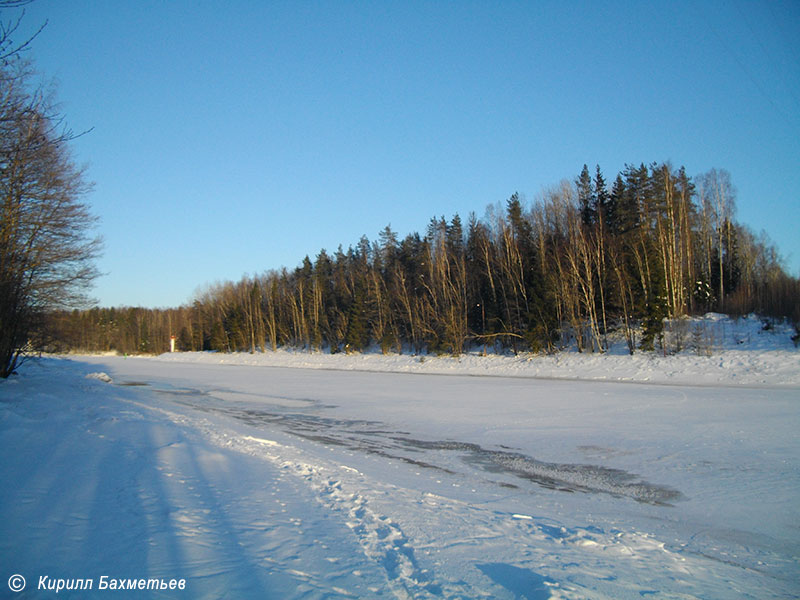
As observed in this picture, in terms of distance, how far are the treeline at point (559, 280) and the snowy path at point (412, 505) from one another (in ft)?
60.0

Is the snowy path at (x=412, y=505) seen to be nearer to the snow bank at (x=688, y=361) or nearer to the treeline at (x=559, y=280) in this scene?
the snow bank at (x=688, y=361)

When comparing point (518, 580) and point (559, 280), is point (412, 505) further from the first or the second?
point (559, 280)

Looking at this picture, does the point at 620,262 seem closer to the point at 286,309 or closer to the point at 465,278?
the point at 465,278

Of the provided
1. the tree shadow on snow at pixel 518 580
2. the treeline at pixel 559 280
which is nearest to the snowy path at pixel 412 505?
the tree shadow on snow at pixel 518 580

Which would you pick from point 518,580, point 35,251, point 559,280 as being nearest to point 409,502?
point 518,580

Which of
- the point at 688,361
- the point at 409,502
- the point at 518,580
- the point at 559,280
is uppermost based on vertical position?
the point at 559,280

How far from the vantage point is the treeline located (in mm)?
33875

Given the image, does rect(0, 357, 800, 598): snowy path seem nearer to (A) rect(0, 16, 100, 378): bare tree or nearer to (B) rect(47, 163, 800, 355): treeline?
(A) rect(0, 16, 100, 378): bare tree

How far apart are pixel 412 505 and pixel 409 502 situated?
14 centimetres

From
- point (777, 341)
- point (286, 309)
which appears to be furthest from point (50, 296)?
point (286, 309)

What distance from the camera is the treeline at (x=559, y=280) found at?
111ft

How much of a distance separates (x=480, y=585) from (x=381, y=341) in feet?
162

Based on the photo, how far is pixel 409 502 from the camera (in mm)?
6508

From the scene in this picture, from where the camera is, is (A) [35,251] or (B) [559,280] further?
(B) [559,280]
